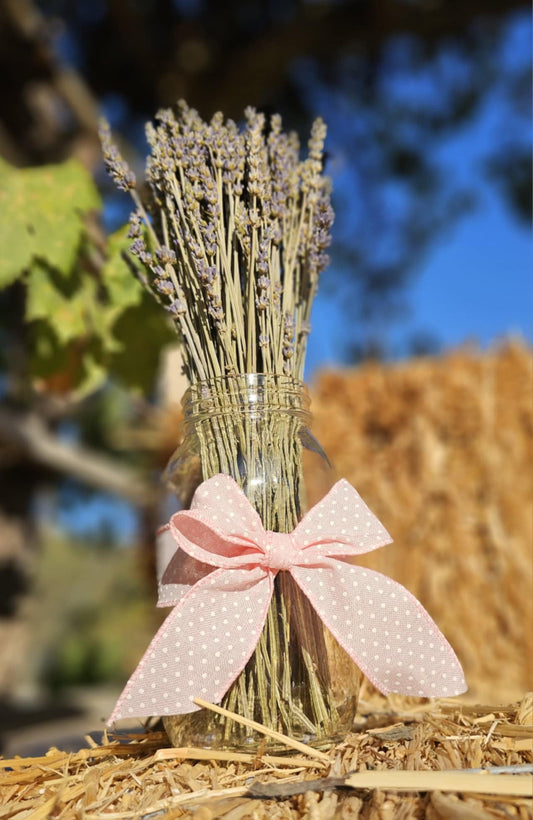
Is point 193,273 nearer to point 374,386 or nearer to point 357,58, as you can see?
point 374,386

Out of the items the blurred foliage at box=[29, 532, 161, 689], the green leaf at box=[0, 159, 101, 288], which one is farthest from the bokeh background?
the blurred foliage at box=[29, 532, 161, 689]

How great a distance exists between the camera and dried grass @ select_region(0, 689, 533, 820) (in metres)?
0.51

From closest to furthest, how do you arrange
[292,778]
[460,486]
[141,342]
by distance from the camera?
[292,778]
[141,342]
[460,486]

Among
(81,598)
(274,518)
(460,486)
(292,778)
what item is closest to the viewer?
(292,778)

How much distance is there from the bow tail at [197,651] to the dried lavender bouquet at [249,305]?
Answer: 3cm

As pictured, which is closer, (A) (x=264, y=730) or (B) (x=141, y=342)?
(A) (x=264, y=730)

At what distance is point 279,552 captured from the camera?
645 millimetres

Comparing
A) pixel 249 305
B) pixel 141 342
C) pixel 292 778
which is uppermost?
pixel 141 342

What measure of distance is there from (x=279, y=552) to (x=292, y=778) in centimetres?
19

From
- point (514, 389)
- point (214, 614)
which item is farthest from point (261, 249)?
point (514, 389)

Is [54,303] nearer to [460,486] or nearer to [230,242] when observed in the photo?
[230,242]

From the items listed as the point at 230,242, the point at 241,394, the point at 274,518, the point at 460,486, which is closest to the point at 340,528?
the point at 274,518

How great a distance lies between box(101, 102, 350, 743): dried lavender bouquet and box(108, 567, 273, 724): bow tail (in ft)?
0.11

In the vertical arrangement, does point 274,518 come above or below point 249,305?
below
